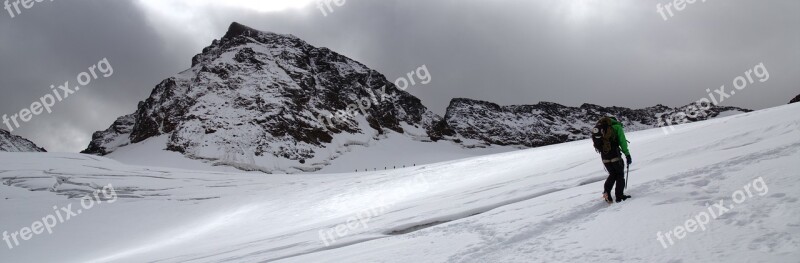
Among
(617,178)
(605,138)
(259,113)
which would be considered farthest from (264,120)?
(617,178)

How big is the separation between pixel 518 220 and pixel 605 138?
2.18m

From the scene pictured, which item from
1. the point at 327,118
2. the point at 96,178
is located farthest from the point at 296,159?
the point at 96,178

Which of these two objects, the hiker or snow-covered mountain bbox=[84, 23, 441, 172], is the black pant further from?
snow-covered mountain bbox=[84, 23, 441, 172]

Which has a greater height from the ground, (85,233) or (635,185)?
(85,233)

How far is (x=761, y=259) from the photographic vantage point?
3.55 metres

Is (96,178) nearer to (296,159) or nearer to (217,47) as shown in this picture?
(296,159)

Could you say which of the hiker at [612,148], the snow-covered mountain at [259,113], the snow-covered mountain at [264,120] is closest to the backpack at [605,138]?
the hiker at [612,148]

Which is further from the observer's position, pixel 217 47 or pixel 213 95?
pixel 217 47

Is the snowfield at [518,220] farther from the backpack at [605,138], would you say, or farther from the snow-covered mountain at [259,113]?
the snow-covered mountain at [259,113]

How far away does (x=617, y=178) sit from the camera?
6.98 m

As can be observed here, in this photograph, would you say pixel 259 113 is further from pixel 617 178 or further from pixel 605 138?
pixel 617 178

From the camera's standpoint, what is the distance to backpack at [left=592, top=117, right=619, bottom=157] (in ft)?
24.3

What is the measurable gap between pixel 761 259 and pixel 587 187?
522 centimetres

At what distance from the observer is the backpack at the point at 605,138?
7.41 meters
